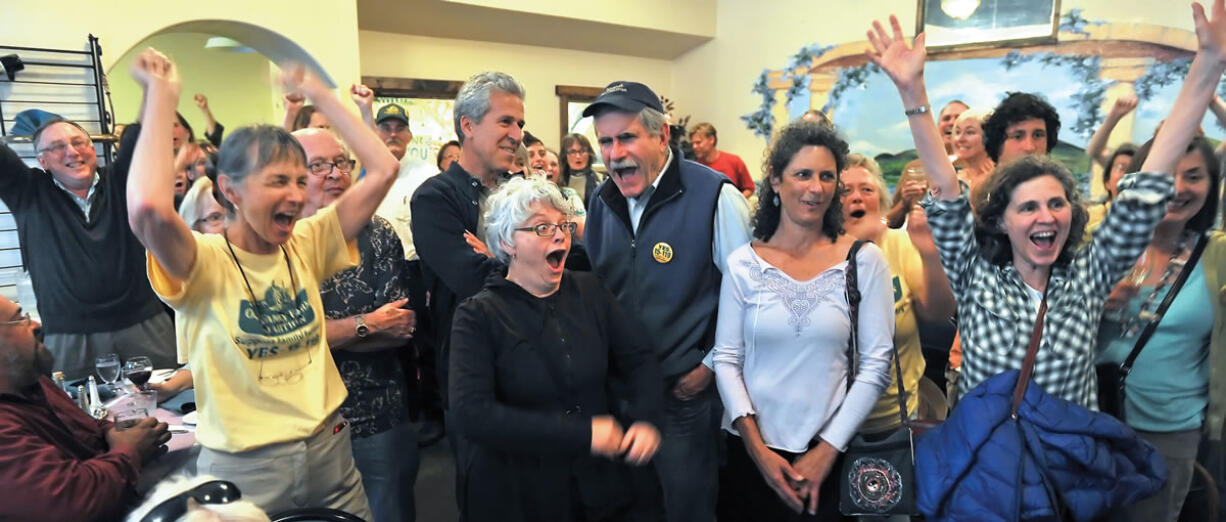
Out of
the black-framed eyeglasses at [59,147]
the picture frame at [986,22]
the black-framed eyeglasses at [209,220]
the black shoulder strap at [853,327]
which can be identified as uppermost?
the picture frame at [986,22]

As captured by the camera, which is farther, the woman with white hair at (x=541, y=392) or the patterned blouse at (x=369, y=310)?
the patterned blouse at (x=369, y=310)

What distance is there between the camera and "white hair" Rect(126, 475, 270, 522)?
1119 mm

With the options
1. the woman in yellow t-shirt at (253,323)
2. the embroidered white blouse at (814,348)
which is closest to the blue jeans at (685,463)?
the embroidered white blouse at (814,348)

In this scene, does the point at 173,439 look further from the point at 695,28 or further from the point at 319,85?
the point at 695,28

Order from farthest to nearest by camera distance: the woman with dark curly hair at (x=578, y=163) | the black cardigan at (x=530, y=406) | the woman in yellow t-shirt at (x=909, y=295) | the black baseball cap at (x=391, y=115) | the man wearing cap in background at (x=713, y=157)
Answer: the man wearing cap in background at (x=713, y=157), the woman with dark curly hair at (x=578, y=163), the black baseball cap at (x=391, y=115), the woman in yellow t-shirt at (x=909, y=295), the black cardigan at (x=530, y=406)

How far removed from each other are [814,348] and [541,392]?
2.54 feet

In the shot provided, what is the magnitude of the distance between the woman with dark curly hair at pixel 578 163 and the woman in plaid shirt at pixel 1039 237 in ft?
12.6

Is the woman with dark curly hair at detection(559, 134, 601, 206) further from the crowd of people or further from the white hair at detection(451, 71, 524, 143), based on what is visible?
the white hair at detection(451, 71, 524, 143)

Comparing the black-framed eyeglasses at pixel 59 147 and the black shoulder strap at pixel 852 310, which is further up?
the black-framed eyeglasses at pixel 59 147

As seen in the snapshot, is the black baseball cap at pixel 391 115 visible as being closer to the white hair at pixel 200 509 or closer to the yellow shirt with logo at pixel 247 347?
the yellow shirt with logo at pixel 247 347

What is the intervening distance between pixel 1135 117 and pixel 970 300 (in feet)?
18.3

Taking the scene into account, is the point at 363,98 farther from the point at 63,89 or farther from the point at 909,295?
the point at 63,89

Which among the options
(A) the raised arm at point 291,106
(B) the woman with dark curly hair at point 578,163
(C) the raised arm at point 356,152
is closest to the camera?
(C) the raised arm at point 356,152

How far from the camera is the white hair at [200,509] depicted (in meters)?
1.12
